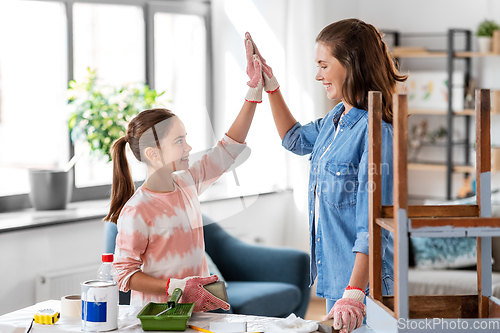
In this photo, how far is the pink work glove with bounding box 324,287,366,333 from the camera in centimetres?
110

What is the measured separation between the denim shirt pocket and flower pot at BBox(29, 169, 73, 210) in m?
1.75

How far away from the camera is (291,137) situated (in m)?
1.57

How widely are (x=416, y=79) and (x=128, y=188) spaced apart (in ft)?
10.4

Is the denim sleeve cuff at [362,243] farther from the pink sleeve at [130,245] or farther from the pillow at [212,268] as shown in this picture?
the pillow at [212,268]

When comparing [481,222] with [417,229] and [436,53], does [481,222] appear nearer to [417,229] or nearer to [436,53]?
[417,229]

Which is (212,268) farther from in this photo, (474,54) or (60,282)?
(474,54)

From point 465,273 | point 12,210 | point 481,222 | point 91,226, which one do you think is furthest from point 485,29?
point 481,222

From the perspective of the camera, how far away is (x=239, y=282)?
287cm

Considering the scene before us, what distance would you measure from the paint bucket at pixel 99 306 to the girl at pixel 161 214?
0.35 feet

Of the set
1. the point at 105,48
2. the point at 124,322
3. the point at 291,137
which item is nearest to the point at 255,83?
the point at 291,137

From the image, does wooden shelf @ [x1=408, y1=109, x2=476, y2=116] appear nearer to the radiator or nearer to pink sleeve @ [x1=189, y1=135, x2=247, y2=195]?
the radiator

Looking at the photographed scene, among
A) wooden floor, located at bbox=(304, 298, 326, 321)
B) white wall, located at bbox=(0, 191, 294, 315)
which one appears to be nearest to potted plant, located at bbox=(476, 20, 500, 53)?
white wall, located at bbox=(0, 191, 294, 315)

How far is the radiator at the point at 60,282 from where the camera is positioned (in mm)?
2535

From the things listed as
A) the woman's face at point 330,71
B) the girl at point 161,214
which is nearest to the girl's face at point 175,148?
the girl at point 161,214
